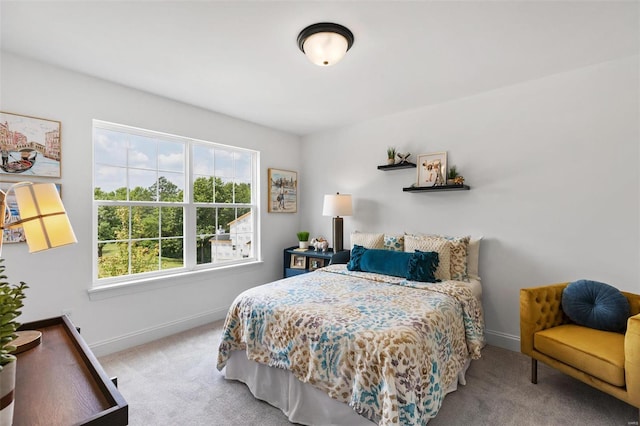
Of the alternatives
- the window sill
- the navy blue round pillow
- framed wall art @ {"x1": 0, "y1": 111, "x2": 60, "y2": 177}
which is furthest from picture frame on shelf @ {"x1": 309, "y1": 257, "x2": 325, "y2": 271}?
framed wall art @ {"x1": 0, "y1": 111, "x2": 60, "y2": 177}

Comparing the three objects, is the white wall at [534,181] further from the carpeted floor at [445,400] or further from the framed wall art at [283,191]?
the framed wall art at [283,191]

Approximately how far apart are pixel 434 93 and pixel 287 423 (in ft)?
10.3

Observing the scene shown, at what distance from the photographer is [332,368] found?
1741mm

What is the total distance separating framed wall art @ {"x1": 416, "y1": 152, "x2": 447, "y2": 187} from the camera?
3314mm

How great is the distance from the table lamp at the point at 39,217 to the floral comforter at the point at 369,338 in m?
1.24

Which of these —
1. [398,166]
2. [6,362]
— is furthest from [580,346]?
[6,362]

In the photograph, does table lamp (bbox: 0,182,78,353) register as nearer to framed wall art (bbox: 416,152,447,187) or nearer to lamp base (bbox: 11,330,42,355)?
lamp base (bbox: 11,330,42,355)

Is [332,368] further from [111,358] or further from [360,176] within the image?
[360,176]

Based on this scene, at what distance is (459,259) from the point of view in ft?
9.57

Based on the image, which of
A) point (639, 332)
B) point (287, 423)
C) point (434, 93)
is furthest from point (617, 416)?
point (434, 93)

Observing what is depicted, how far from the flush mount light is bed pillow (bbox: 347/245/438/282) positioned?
1.83 meters

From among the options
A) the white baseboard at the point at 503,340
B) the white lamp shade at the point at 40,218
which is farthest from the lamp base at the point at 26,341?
the white baseboard at the point at 503,340

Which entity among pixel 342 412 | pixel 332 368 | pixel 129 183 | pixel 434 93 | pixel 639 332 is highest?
pixel 434 93

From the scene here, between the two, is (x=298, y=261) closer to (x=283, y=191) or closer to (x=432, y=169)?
(x=283, y=191)
